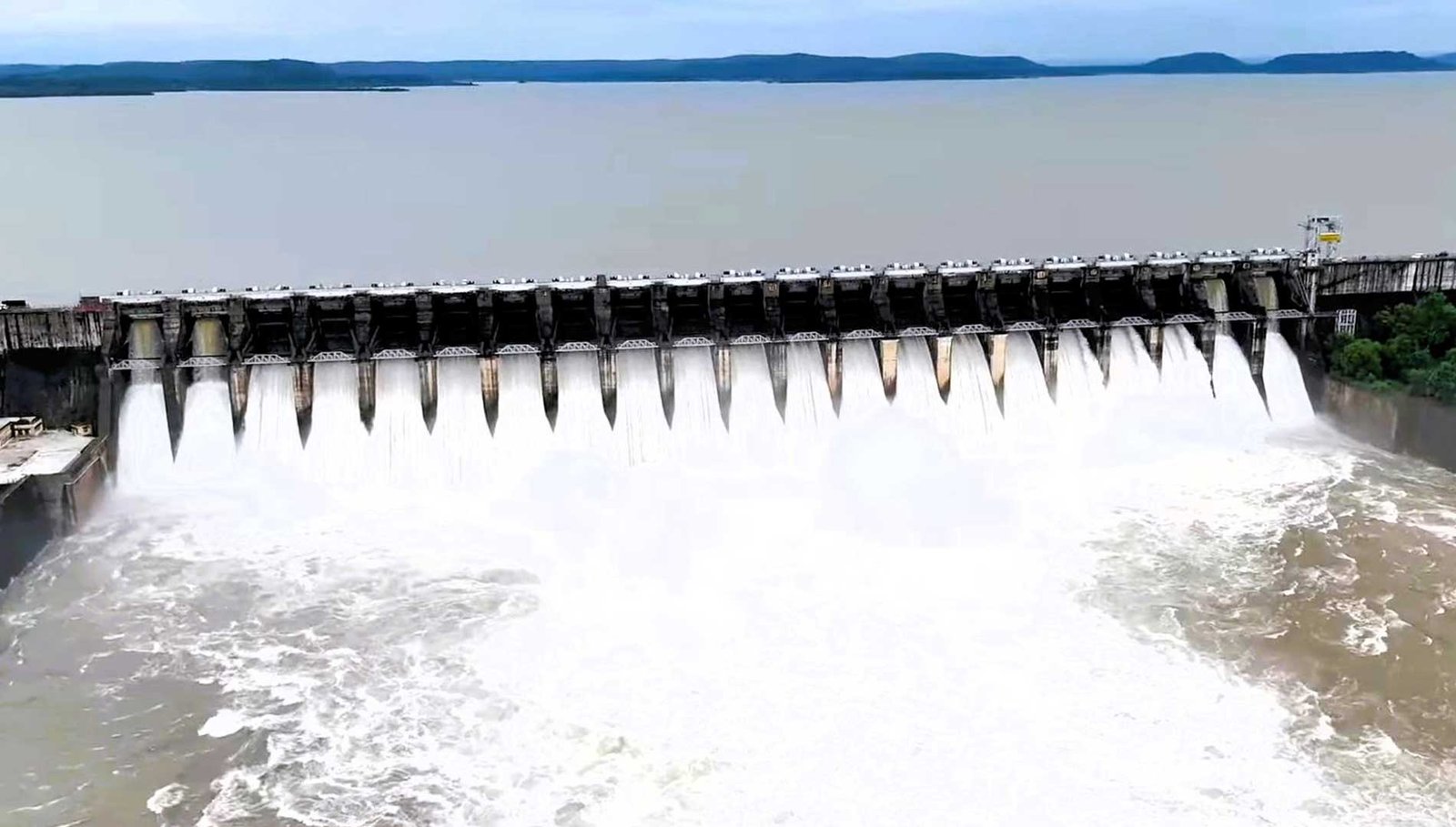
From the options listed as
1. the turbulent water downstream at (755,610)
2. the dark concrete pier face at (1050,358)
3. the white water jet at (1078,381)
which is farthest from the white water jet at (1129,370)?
the dark concrete pier face at (1050,358)

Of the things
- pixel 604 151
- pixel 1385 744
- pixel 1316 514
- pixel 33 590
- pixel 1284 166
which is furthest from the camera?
pixel 604 151

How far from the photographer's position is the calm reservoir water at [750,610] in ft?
48.0

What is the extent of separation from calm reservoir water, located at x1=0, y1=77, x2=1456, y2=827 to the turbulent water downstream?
0.21 feet

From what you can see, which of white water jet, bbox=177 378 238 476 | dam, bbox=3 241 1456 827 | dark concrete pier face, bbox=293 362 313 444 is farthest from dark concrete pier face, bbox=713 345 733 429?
white water jet, bbox=177 378 238 476

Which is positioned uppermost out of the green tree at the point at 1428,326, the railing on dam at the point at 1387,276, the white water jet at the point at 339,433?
the railing on dam at the point at 1387,276

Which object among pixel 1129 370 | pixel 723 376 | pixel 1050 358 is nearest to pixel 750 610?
pixel 723 376

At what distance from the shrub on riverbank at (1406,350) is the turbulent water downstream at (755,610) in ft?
4.50

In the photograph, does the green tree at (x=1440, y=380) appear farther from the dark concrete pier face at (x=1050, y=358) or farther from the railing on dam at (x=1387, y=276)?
the dark concrete pier face at (x=1050, y=358)

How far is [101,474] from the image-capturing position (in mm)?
22922

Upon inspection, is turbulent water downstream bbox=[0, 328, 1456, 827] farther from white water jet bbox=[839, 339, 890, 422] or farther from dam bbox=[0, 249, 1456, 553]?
dam bbox=[0, 249, 1456, 553]

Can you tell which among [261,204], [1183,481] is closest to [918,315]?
[1183,481]

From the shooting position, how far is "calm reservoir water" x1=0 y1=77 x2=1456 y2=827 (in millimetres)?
14641

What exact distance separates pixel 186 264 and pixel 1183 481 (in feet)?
112

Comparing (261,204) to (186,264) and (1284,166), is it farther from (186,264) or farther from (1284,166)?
(1284,166)
